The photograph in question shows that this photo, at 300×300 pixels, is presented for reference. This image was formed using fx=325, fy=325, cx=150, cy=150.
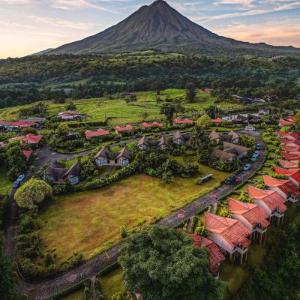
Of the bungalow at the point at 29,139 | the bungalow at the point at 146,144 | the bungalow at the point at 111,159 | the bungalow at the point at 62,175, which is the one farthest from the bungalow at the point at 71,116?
the bungalow at the point at 62,175

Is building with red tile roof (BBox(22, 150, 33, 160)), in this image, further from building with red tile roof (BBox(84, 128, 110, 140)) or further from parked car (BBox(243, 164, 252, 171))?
parked car (BBox(243, 164, 252, 171))

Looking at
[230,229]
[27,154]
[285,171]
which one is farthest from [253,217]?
[27,154]

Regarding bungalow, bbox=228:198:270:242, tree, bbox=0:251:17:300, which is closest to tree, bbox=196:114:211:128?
bungalow, bbox=228:198:270:242

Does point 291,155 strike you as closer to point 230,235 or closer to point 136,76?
point 230,235

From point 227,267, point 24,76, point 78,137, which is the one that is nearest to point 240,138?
point 78,137

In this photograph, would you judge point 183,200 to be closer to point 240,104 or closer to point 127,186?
point 127,186

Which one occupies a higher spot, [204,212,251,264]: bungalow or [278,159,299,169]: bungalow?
[204,212,251,264]: bungalow
